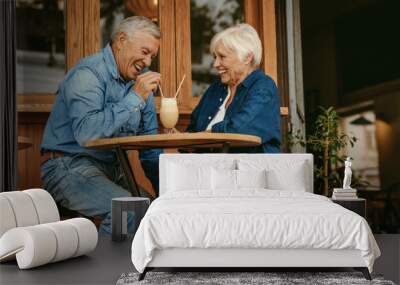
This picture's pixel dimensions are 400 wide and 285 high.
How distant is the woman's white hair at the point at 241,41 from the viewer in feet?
19.6

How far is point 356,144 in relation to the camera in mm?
6266

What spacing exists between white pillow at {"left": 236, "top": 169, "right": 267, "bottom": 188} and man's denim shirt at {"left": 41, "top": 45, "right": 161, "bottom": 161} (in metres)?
1.21

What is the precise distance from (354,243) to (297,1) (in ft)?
10.7

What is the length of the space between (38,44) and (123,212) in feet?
6.16

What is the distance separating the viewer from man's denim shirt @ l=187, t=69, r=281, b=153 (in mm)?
5895

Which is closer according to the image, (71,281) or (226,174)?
(71,281)

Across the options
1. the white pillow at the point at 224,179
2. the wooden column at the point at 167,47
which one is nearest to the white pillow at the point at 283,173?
the white pillow at the point at 224,179

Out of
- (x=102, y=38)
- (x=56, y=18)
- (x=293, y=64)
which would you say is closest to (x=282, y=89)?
(x=293, y=64)

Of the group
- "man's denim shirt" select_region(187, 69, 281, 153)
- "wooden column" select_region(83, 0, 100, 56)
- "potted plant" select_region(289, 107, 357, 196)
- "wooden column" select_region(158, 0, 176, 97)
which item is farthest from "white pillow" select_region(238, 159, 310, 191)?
"wooden column" select_region(83, 0, 100, 56)

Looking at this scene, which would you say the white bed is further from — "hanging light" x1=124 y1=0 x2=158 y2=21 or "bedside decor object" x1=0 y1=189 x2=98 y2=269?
"hanging light" x1=124 y1=0 x2=158 y2=21

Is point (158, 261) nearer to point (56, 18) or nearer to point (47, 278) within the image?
point (47, 278)

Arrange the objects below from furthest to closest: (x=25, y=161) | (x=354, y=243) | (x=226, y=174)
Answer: (x=25, y=161), (x=226, y=174), (x=354, y=243)

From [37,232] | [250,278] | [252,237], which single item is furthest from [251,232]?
[37,232]

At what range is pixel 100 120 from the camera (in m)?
5.84
